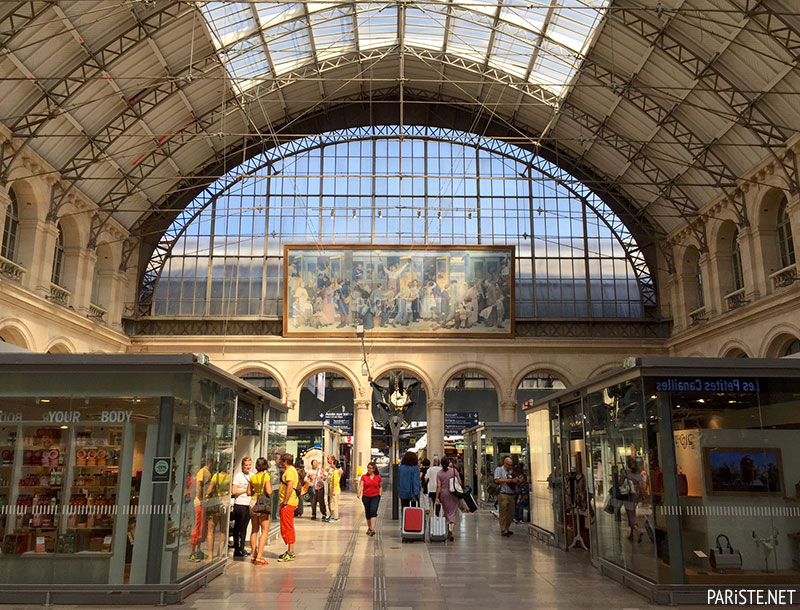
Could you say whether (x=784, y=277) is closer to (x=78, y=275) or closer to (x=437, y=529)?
(x=437, y=529)

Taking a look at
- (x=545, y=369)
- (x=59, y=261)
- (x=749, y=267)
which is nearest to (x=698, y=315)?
(x=749, y=267)

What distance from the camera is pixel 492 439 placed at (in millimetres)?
22953

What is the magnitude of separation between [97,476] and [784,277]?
22.4 metres

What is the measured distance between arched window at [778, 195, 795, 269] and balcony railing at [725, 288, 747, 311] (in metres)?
1.87

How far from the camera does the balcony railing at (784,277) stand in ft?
72.0

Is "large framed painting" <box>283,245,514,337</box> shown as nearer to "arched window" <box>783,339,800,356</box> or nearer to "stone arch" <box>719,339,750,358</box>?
"stone arch" <box>719,339,750,358</box>

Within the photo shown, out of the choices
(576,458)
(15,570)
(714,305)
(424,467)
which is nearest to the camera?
(15,570)

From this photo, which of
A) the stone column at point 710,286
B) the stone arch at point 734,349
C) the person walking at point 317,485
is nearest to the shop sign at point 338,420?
the person walking at point 317,485

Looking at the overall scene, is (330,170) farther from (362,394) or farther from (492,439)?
(492,439)

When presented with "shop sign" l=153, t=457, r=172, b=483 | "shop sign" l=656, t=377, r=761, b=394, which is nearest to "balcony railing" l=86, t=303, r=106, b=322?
"shop sign" l=153, t=457, r=172, b=483

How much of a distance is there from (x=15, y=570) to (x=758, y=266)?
2369cm

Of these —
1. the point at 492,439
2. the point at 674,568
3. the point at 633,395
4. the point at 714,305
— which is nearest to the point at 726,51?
the point at 714,305

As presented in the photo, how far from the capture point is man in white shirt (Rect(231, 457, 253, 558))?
37.9 ft

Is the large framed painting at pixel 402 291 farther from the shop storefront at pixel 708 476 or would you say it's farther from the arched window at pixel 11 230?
the shop storefront at pixel 708 476
